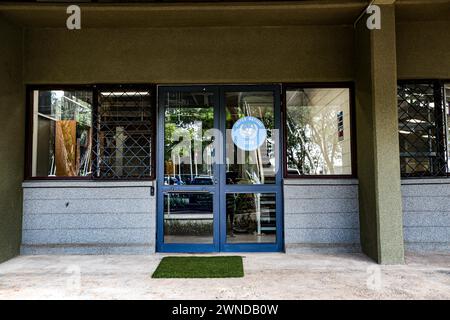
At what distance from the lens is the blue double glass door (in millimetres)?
4938

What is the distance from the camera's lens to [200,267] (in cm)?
407

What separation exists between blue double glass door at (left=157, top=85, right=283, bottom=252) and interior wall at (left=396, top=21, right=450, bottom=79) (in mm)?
1688

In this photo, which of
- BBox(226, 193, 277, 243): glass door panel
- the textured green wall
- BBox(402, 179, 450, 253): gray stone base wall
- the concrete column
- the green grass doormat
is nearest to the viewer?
the green grass doormat

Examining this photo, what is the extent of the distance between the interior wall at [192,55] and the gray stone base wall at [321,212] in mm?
1357

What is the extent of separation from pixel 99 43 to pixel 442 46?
171 inches

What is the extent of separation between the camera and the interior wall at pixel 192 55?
4930 mm

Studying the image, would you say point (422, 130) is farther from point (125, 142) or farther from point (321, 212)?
point (125, 142)

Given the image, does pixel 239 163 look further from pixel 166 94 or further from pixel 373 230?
pixel 373 230

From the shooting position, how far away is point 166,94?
5008 mm

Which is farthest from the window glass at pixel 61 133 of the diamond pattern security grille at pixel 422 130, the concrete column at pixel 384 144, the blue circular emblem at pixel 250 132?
the diamond pattern security grille at pixel 422 130

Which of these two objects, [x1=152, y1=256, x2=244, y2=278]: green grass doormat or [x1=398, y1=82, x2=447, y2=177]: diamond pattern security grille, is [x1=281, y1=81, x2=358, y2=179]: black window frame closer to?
[x1=398, y1=82, x2=447, y2=177]: diamond pattern security grille

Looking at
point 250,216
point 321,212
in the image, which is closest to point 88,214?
point 250,216

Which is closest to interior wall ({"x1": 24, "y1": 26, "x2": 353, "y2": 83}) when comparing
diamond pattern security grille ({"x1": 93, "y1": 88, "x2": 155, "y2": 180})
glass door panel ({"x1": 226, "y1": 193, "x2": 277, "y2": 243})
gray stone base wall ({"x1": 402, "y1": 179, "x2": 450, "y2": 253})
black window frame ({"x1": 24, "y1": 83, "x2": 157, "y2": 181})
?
black window frame ({"x1": 24, "y1": 83, "x2": 157, "y2": 181})

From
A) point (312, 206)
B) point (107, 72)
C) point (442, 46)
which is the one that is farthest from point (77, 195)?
point (442, 46)
